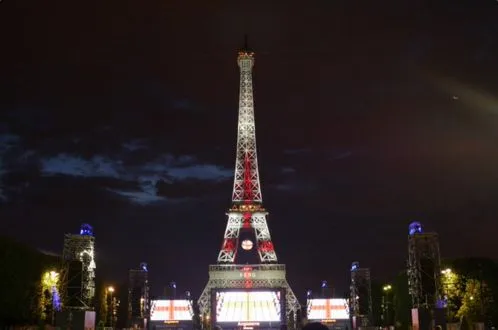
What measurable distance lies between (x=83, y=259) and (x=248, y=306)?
44.6 m

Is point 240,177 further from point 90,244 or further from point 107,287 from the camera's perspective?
point 90,244

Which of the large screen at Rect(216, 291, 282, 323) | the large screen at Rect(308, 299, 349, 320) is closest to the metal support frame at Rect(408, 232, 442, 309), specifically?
the large screen at Rect(308, 299, 349, 320)

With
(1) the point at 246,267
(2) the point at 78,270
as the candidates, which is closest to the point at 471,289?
(2) the point at 78,270

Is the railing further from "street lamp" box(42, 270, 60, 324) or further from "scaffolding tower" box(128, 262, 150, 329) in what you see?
"street lamp" box(42, 270, 60, 324)

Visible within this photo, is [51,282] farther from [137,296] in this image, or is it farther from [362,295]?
[362,295]

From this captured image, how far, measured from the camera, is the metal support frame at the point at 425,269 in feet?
148

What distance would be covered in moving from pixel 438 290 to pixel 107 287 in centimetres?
4666

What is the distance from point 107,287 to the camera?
8019 centimetres

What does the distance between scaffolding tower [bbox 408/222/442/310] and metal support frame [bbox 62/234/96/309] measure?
910 inches

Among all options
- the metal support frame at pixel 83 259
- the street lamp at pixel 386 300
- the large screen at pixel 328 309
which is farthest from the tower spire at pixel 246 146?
the metal support frame at pixel 83 259

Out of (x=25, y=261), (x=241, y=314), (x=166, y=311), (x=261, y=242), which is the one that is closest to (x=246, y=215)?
(x=261, y=242)

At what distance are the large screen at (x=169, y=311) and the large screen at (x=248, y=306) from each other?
7.47m

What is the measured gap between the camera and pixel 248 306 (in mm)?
89812

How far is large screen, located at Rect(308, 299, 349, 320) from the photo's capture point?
273ft
